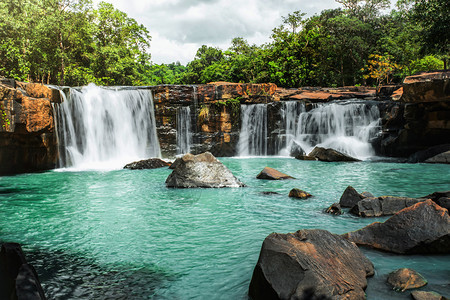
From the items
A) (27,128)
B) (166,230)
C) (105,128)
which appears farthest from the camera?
(105,128)

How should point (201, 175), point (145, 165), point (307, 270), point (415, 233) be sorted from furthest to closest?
point (145, 165)
point (201, 175)
point (415, 233)
point (307, 270)

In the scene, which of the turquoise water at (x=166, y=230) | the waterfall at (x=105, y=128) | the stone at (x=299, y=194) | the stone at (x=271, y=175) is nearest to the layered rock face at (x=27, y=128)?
the waterfall at (x=105, y=128)

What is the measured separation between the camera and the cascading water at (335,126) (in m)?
19.9

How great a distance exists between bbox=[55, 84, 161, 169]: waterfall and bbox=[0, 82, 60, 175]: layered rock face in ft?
3.56

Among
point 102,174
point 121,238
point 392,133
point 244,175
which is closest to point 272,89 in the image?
point 392,133

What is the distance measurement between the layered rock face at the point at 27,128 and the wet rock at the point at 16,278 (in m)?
12.0

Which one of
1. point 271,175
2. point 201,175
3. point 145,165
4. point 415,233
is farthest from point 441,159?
point 145,165

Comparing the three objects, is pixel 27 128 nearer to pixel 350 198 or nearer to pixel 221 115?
pixel 221 115

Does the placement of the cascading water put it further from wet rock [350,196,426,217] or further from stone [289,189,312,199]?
wet rock [350,196,426,217]

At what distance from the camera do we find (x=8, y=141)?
46.7ft

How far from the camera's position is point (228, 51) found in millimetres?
40875

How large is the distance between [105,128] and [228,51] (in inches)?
988

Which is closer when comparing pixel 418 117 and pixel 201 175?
pixel 201 175

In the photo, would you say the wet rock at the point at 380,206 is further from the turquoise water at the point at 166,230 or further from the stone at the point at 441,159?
the stone at the point at 441,159
